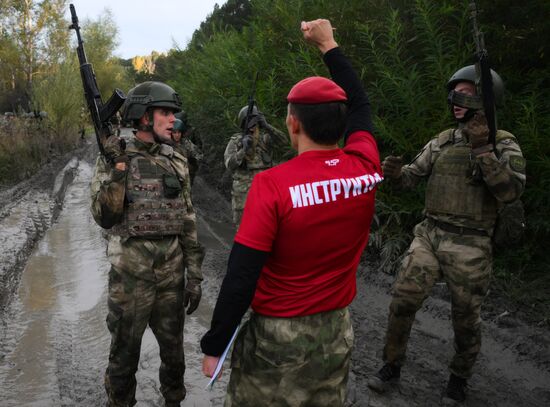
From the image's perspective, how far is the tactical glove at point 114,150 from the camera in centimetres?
282

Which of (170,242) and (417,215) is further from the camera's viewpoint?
(417,215)

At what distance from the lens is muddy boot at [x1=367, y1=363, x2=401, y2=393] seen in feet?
11.9

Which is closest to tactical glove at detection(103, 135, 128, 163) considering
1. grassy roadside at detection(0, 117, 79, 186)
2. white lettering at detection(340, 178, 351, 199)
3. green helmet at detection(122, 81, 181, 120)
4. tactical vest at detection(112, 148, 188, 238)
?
tactical vest at detection(112, 148, 188, 238)

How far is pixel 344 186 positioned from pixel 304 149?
8.4 inches

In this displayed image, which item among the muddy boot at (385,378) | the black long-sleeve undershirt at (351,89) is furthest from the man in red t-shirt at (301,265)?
the muddy boot at (385,378)

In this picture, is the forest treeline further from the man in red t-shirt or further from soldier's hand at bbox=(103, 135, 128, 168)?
soldier's hand at bbox=(103, 135, 128, 168)

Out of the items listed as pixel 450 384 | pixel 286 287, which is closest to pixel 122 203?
pixel 286 287

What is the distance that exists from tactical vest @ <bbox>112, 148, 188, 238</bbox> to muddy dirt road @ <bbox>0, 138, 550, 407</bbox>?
1.44 metres

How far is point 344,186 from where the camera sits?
1.85 metres

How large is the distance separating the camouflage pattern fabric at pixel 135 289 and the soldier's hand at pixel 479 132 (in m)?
1.88

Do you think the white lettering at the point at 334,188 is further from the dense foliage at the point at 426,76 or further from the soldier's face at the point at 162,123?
the dense foliage at the point at 426,76

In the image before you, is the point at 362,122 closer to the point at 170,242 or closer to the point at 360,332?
the point at 170,242

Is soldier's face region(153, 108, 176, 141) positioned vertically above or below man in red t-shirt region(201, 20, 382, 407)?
above

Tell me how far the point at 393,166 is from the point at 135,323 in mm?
2021
